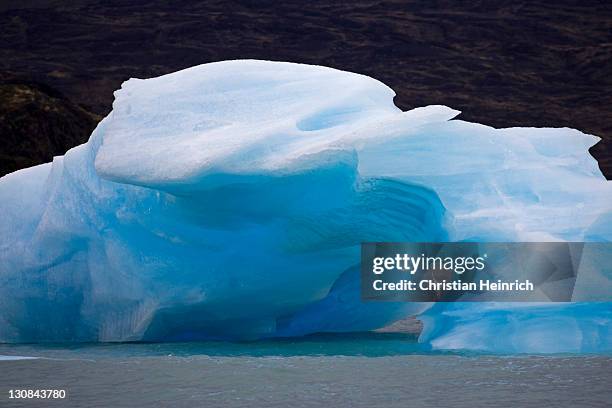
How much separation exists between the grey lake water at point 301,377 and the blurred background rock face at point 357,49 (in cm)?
4311

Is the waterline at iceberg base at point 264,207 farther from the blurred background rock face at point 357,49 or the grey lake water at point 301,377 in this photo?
the blurred background rock face at point 357,49

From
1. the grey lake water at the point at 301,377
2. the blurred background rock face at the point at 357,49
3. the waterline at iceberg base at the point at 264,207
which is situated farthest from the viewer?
the blurred background rock face at the point at 357,49

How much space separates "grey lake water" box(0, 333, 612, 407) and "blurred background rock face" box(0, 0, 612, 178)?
43.1m

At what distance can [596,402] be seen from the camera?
6.41m

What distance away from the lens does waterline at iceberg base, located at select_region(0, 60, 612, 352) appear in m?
9.02

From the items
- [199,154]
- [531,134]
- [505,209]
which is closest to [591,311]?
[505,209]

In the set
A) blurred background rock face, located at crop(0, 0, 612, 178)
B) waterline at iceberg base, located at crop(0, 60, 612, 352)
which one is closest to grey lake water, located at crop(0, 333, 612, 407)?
waterline at iceberg base, located at crop(0, 60, 612, 352)

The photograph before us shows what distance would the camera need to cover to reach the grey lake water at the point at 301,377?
6516mm

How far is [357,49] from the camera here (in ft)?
186

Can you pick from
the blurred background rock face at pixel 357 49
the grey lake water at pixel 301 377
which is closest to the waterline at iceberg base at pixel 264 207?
the grey lake water at pixel 301 377

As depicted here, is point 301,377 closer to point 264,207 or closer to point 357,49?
point 264,207

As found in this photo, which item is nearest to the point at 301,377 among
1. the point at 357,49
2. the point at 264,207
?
the point at 264,207

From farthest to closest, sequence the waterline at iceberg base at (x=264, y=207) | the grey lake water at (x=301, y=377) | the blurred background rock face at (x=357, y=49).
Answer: the blurred background rock face at (x=357, y=49) < the waterline at iceberg base at (x=264, y=207) < the grey lake water at (x=301, y=377)

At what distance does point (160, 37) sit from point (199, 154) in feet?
169
